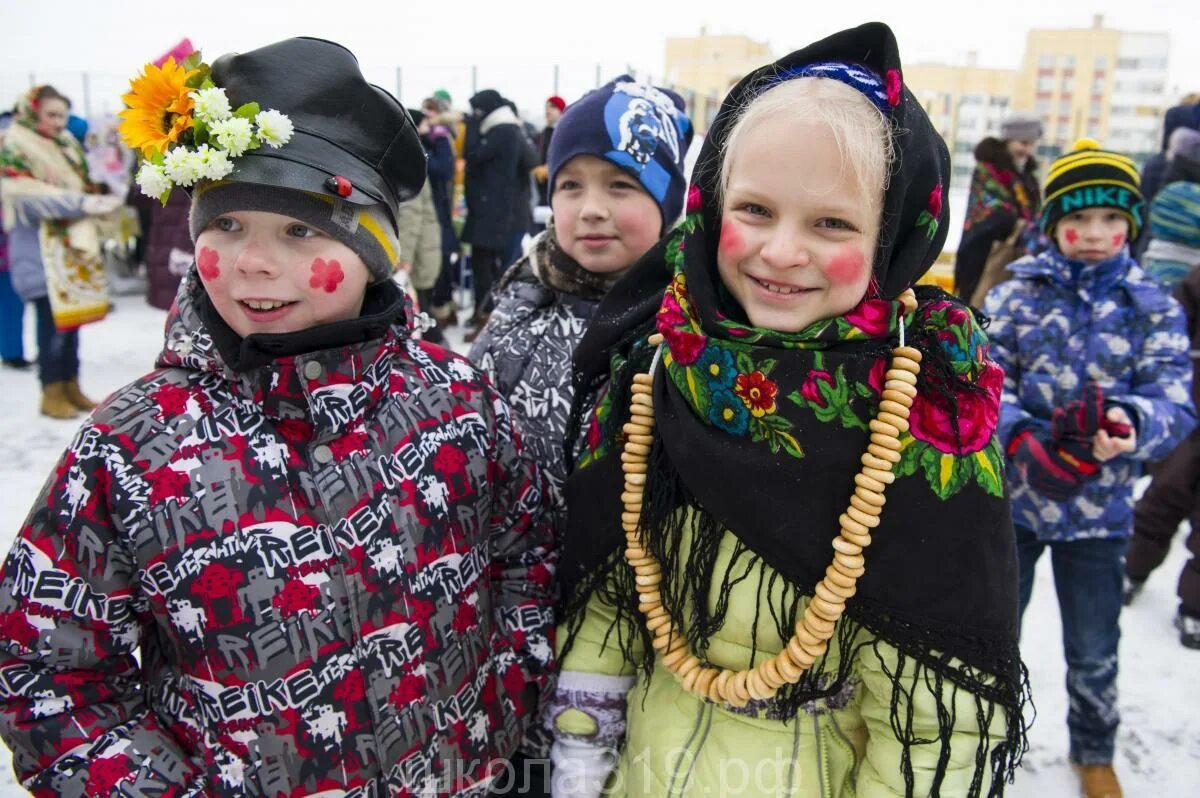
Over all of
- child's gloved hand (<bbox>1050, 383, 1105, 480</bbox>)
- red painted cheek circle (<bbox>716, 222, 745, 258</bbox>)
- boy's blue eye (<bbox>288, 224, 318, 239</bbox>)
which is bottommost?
child's gloved hand (<bbox>1050, 383, 1105, 480</bbox>)

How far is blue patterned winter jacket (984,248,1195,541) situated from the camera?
217cm

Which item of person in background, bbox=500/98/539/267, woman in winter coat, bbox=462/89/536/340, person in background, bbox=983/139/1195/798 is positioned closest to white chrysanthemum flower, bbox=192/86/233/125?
person in background, bbox=983/139/1195/798

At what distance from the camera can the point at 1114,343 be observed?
Answer: 2191 mm

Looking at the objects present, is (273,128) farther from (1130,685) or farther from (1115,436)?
(1130,685)

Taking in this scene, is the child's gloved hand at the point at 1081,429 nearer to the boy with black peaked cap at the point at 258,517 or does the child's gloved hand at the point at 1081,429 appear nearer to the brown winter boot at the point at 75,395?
the boy with black peaked cap at the point at 258,517

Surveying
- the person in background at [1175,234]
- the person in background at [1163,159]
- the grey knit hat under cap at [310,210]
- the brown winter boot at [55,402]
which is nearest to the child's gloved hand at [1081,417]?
the grey knit hat under cap at [310,210]

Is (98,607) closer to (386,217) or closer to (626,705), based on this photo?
(386,217)

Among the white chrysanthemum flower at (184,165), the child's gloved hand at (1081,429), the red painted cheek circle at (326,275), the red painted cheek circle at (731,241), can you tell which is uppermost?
the white chrysanthemum flower at (184,165)

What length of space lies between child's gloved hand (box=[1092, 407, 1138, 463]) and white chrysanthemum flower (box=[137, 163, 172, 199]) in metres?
2.07

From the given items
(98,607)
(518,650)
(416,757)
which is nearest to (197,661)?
(98,607)

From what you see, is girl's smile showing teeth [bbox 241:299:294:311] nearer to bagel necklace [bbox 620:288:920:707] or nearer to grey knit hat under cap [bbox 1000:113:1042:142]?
bagel necklace [bbox 620:288:920:707]

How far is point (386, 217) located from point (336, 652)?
69 centimetres

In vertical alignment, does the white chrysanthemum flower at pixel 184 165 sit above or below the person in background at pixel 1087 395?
above

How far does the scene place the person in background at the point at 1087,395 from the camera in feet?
6.93
